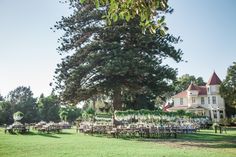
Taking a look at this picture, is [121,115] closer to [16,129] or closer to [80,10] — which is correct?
[16,129]

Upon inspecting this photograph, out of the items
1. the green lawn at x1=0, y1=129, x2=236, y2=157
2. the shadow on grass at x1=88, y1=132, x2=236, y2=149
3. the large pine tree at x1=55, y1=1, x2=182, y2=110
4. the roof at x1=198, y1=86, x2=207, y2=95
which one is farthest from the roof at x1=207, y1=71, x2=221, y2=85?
the green lawn at x1=0, y1=129, x2=236, y2=157

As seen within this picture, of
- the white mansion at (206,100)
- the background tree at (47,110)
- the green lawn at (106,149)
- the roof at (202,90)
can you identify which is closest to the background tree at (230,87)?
the white mansion at (206,100)

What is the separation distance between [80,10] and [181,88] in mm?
55444

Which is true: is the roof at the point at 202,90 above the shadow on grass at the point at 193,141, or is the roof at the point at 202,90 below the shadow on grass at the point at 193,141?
above

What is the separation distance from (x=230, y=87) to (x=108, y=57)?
27484mm

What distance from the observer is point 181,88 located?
84.2 metres

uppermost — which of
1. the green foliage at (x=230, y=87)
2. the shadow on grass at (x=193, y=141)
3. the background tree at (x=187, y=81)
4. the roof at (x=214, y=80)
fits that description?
the background tree at (x=187, y=81)

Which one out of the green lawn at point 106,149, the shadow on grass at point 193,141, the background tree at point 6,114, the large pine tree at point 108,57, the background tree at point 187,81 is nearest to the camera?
the green lawn at point 106,149

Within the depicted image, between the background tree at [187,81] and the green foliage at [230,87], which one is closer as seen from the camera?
the green foliage at [230,87]

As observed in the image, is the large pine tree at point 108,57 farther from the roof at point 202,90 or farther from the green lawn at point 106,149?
the roof at point 202,90

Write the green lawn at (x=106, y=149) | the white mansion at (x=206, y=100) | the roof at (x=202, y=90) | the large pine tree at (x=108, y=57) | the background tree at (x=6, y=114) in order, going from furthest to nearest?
1. the roof at (x=202, y=90)
2. the background tree at (x=6, y=114)
3. the white mansion at (x=206, y=100)
4. the large pine tree at (x=108, y=57)
5. the green lawn at (x=106, y=149)

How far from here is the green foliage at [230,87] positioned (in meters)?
49.4

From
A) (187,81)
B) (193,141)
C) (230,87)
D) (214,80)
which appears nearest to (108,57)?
(193,141)

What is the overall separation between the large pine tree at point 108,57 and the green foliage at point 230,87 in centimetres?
1939
